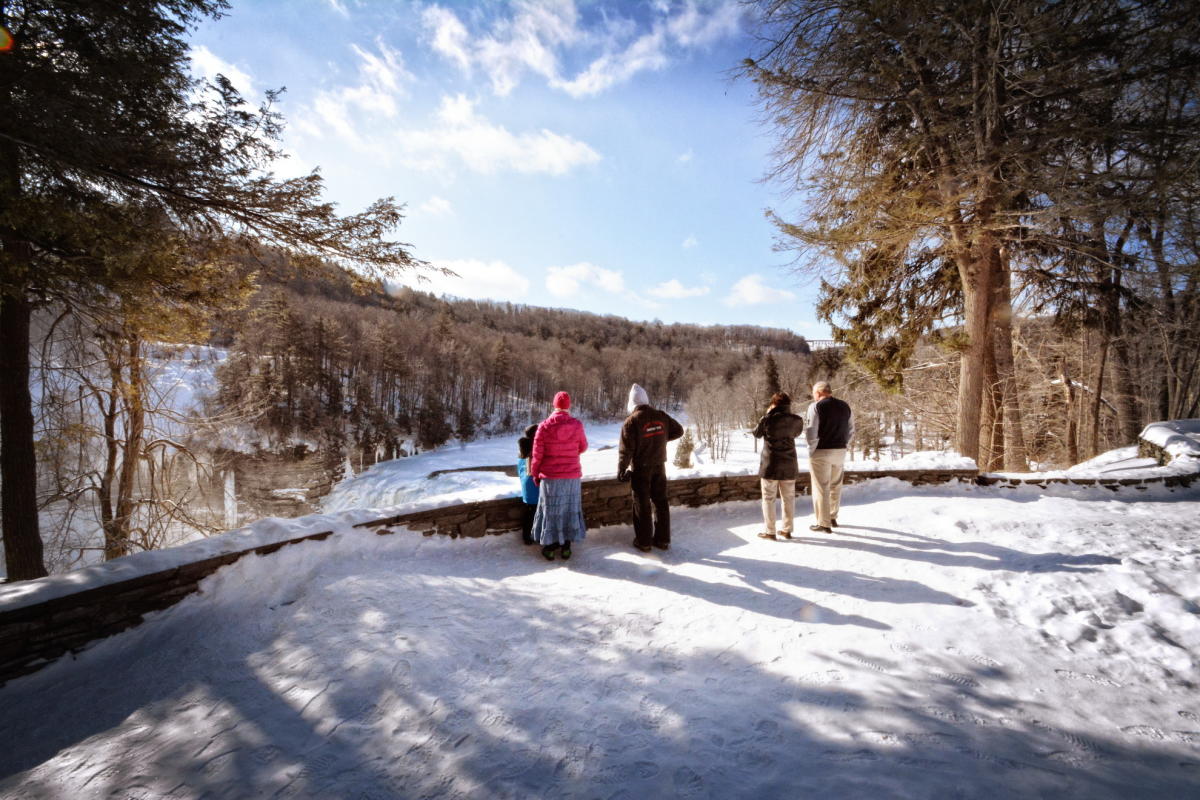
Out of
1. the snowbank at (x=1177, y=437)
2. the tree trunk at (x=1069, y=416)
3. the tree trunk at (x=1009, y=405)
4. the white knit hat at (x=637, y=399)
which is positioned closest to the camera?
the white knit hat at (x=637, y=399)

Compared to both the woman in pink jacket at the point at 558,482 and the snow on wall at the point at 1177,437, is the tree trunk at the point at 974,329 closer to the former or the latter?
the snow on wall at the point at 1177,437

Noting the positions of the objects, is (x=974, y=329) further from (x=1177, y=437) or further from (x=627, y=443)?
(x=627, y=443)

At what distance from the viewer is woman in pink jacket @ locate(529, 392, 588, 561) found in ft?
14.8

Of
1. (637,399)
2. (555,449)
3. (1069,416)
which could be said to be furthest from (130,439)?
(1069,416)

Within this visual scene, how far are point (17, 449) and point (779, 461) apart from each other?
8126 mm

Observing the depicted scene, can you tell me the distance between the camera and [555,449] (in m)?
4.52

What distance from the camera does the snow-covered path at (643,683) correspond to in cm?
188

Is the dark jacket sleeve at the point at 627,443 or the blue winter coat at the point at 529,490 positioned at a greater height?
the dark jacket sleeve at the point at 627,443

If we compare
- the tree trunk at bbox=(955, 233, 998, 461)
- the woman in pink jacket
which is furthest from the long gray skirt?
the tree trunk at bbox=(955, 233, 998, 461)

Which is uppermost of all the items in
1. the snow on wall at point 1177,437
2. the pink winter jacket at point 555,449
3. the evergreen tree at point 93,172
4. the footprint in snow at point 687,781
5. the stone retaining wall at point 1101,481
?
the evergreen tree at point 93,172

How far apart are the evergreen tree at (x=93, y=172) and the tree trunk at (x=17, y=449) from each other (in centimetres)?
1

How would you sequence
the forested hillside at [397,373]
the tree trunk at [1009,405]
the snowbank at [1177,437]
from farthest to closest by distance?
the forested hillside at [397,373] → the tree trunk at [1009,405] → the snowbank at [1177,437]

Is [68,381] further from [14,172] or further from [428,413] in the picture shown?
[428,413]

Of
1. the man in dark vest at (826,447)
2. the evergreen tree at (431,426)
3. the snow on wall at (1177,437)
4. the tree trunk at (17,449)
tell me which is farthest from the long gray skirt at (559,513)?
the evergreen tree at (431,426)
